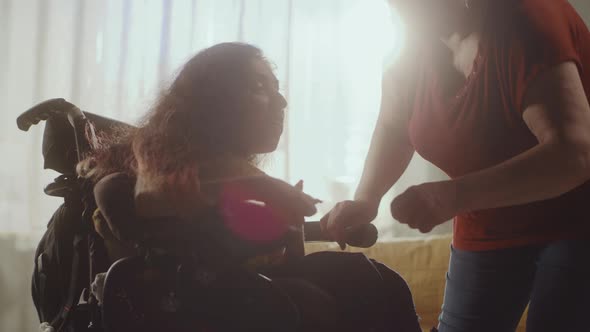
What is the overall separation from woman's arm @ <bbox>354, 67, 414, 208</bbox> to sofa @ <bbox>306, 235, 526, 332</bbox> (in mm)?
920

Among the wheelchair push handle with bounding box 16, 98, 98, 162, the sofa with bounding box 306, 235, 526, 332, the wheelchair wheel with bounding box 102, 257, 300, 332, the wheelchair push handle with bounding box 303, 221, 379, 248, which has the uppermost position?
the wheelchair push handle with bounding box 16, 98, 98, 162

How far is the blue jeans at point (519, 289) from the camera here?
673mm

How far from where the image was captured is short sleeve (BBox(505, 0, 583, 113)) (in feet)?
1.89

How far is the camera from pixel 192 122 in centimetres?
74

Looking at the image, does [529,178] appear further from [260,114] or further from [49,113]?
[49,113]

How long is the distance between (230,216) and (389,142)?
0.41 metres

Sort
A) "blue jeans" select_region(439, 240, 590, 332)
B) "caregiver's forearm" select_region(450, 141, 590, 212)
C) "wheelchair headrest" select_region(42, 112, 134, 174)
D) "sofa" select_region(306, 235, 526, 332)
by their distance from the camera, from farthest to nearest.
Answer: "sofa" select_region(306, 235, 526, 332)
"wheelchair headrest" select_region(42, 112, 134, 174)
"blue jeans" select_region(439, 240, 590, 332)
"caregiver's forearm" select_region(450, 141, 590, 212)

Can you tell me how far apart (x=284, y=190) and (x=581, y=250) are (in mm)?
405

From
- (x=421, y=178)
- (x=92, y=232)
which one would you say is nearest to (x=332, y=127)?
(x=421, y=178)

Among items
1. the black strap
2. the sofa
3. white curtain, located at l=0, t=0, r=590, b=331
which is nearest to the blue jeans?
the black strap

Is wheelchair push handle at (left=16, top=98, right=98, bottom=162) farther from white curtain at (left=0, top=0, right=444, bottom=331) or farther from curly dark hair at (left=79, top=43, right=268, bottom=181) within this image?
white curtain at (left=0, top=0, right=444, bottom=331)

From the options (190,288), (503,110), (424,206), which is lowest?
(190,288)

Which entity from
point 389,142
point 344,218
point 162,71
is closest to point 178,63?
point 162,71

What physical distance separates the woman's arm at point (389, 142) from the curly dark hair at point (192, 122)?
25cm
